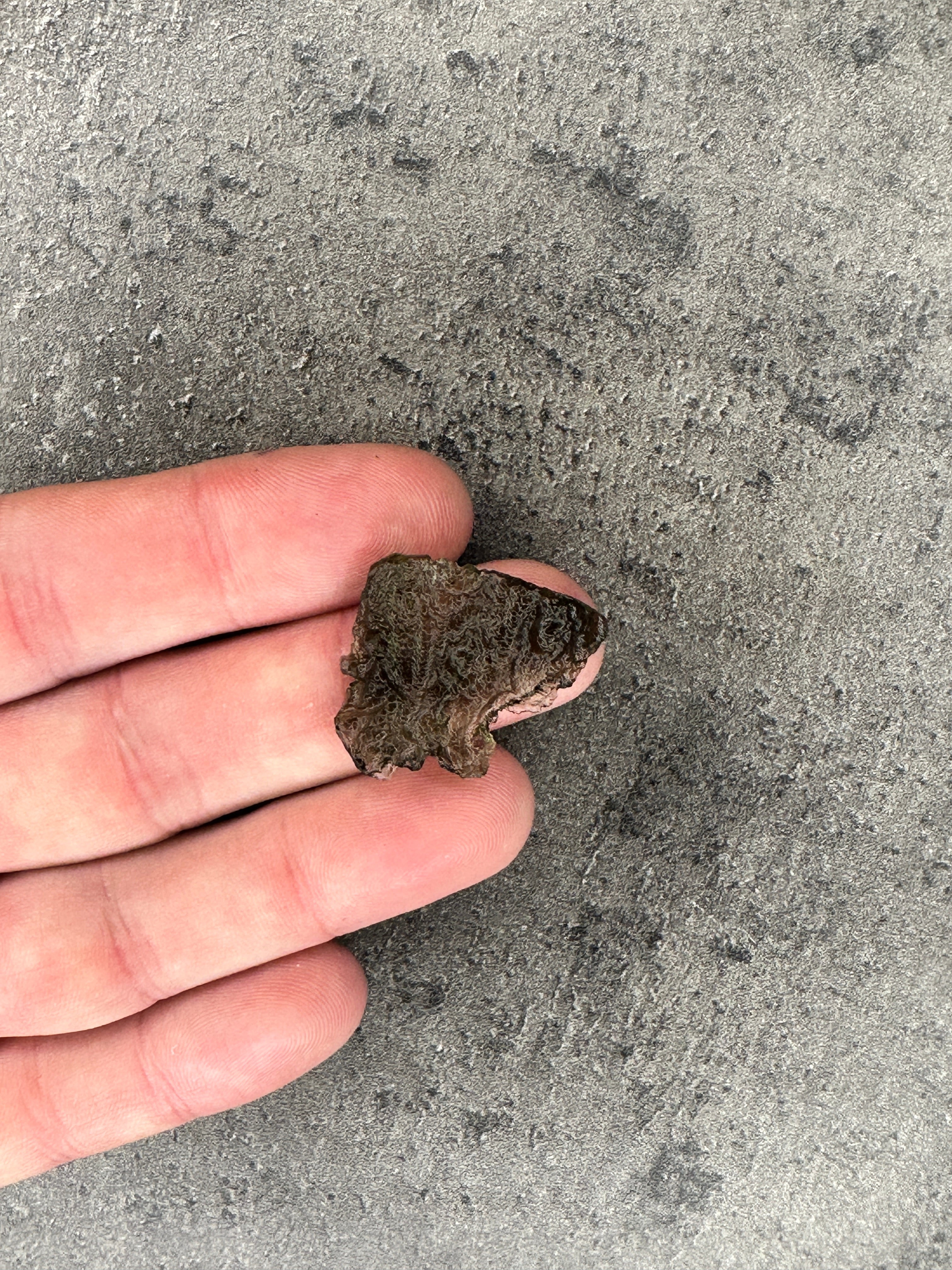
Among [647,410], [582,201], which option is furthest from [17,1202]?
[582,201]

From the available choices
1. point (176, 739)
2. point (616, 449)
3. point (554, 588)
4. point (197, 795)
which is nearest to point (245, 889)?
point (197, 795)

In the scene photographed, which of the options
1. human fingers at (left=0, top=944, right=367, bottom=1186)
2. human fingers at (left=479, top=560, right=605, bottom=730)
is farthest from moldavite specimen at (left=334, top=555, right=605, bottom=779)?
human fingers at (left=0, top=944, right=367, bottom=1186)

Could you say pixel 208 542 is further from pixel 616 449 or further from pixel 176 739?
pixel 616 449

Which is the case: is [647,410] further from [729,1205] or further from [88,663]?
[729,1205]

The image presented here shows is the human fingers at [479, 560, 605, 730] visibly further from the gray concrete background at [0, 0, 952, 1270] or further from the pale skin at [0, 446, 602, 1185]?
the gray concrete background at [0, 0, 952, 1270]

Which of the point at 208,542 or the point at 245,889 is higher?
the point at 208,542

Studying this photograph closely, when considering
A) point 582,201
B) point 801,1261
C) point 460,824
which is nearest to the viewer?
point 460,824
